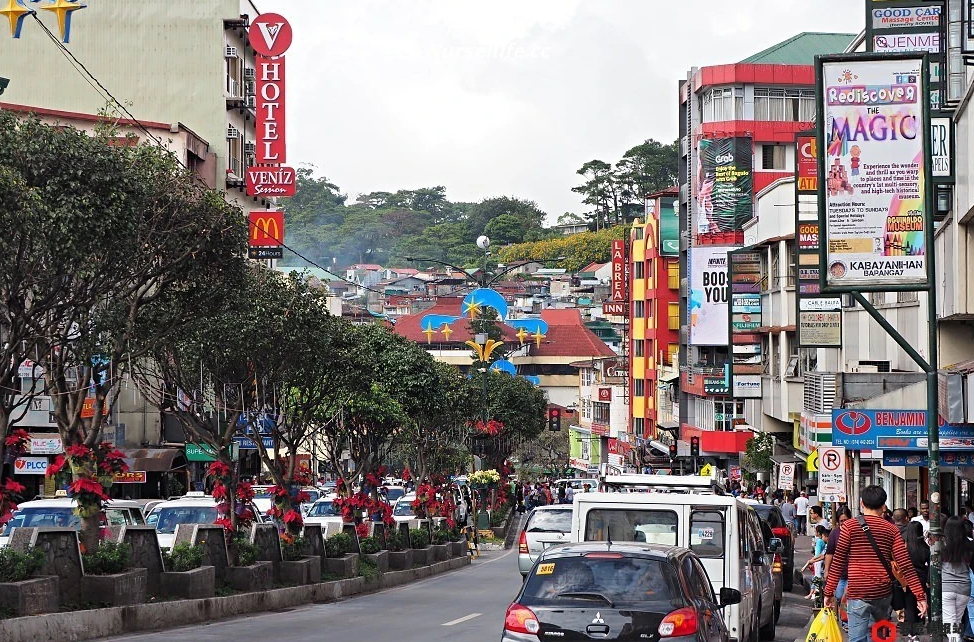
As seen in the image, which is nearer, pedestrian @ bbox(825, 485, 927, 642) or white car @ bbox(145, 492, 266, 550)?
pedestrian @ bbox(825, 485, 927, 642)

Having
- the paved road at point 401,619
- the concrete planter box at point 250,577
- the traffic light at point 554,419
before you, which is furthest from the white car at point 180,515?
the traffic light at point 554,419

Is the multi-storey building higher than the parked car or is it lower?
higher

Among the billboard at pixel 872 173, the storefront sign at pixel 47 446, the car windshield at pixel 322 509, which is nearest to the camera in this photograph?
the billboard at pixel 872 173

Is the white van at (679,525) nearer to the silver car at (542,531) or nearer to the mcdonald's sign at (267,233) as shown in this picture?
the silver car at (542,531)

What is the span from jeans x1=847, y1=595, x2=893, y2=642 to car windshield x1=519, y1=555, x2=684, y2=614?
9.42 ft

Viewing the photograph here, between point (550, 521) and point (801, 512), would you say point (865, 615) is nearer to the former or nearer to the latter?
point (550, 521)

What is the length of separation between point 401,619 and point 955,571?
8.84 metres

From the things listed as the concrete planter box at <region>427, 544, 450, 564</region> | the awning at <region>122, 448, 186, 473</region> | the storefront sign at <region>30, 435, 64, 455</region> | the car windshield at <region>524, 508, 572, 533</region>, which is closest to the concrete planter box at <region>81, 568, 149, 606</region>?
the car windshield at <region>524, 508, 572, 533</region>

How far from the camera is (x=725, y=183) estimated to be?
7888cm

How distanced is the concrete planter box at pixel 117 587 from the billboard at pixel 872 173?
373 inches

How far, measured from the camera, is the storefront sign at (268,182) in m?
53.5

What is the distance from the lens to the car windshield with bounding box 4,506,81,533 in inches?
945

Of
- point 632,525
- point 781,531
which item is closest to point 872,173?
point 632,525

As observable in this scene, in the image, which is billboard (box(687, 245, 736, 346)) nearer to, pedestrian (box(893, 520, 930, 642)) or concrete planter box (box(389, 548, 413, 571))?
concrete planter box (box(389, 548, 413, 571))
